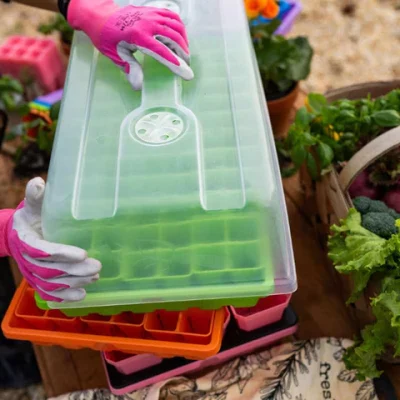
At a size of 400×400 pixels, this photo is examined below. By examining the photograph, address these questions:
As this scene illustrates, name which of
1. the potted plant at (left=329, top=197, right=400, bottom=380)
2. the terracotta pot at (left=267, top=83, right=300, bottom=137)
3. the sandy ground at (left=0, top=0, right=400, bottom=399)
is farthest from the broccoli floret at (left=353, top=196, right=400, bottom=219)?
the sandy ground at (left=0, top=0, right=400, bottom=399)

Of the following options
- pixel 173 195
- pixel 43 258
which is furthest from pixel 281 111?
pixel 43 258

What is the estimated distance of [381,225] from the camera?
65 centimetres

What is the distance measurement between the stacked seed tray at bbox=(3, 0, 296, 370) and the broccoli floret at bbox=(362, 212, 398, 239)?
15 cm

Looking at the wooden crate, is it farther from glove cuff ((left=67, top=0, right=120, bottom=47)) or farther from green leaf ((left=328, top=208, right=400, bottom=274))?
glove cuff ((left=67, top=0, right=120, bottom=47))

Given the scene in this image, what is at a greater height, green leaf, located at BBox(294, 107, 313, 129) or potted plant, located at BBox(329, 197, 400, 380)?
green leaf, located at BBox(294, 107, 313, 129)

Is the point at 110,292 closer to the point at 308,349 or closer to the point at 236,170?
the point at 236,170

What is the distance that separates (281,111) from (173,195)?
51cm

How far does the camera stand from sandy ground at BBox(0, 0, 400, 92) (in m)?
1.39

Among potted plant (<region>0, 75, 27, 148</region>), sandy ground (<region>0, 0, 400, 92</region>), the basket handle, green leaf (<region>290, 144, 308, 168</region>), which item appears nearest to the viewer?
the basket handle

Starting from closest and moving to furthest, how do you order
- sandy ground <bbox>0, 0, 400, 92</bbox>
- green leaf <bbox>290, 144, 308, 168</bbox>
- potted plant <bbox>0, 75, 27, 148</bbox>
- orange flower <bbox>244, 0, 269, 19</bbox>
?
green leaf <bbox>290, 144, 308, 168</bbox>
orange flower <bbox>244, 0, 269, 19</bbox>
potted plant <bbox>0, 75, 27, 148</bbox>
sandy ground <bbox>0, 0, 400, 92</bbox>

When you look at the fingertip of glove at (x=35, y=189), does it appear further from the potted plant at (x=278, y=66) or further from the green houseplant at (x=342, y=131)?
the potted plant at (x=278, y=66)

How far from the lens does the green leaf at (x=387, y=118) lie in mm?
726

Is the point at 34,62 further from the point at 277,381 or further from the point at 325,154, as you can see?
the point at 277,381

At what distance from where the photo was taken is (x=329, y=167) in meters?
0.72
